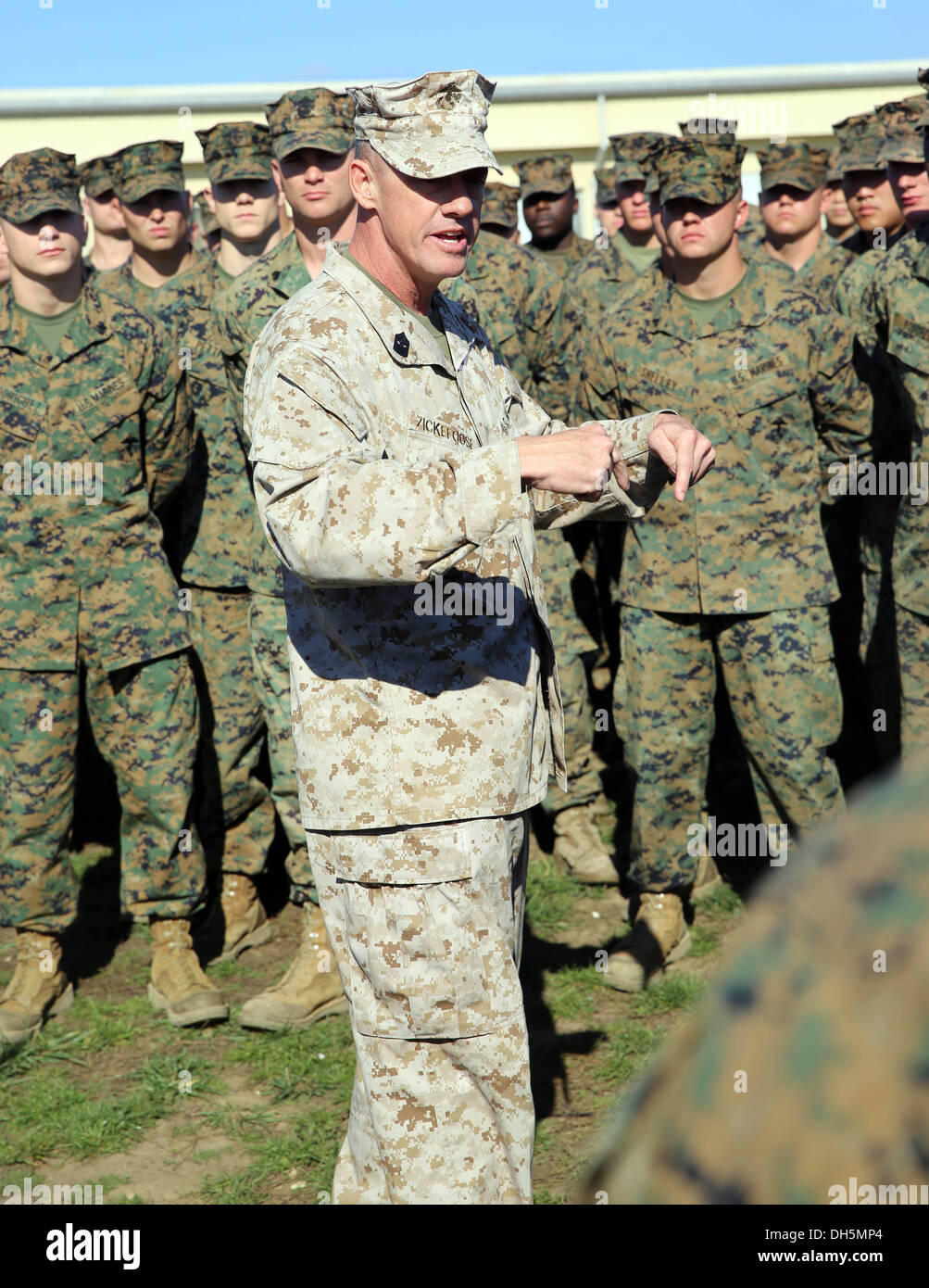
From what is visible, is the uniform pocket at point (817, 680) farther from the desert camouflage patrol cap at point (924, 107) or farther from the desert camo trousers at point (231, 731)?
the desert camo trousers at point (231, 731)

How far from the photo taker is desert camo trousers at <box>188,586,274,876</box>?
5.16 m

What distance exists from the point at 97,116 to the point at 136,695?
49.3 ft

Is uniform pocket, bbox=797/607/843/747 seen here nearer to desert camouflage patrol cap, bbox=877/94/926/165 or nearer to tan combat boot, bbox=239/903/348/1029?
tan combat boot, bbox=239/903/348/1029

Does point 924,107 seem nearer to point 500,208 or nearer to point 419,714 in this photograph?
point 419,714

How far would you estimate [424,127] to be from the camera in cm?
255

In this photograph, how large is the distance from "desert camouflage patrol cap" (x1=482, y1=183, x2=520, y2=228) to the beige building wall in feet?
31.5

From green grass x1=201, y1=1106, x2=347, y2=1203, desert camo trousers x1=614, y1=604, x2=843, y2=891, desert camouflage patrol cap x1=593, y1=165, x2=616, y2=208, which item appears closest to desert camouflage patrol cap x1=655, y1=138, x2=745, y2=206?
desert camo trousers x1=614, y1=604, x2=843, y2=891

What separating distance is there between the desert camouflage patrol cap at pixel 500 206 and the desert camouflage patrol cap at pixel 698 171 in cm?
340

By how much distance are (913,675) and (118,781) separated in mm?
2822

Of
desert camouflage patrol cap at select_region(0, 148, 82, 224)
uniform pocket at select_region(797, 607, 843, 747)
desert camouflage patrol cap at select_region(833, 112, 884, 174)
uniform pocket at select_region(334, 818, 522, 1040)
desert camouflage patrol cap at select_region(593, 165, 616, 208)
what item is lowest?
uniform pocket at select_region(334, 818, 522, 1040)

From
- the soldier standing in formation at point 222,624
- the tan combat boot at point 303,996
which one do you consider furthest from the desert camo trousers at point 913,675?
the soldier standing in formation at point 222,624

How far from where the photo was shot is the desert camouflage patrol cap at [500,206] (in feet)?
26.7

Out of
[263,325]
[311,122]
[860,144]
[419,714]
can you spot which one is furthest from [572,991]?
[860,144]
